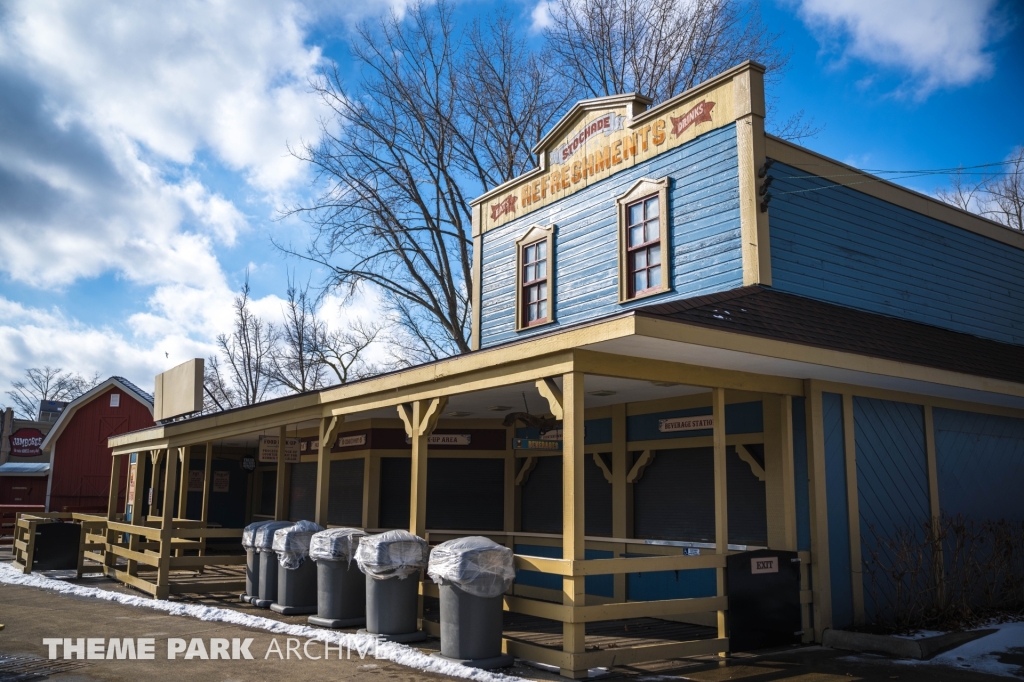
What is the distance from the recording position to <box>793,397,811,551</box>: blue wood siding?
9.05m

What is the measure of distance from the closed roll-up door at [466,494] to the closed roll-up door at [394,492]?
59 centimetres

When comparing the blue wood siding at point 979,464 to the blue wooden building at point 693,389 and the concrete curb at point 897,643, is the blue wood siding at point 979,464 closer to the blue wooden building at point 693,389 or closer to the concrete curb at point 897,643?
the blue wooden building at point 693,389

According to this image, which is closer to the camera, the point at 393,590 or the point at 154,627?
the point at 393,590

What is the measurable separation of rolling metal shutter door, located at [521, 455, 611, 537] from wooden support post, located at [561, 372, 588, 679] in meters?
4.36

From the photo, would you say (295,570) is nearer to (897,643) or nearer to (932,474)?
(897,643)

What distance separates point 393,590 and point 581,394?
3.13 metres

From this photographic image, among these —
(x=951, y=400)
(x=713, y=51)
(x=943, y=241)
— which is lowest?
(x=951, y=400)

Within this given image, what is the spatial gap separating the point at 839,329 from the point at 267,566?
797 centimetres

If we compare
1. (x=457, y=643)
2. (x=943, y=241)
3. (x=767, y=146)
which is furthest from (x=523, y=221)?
(x=457, y=643)

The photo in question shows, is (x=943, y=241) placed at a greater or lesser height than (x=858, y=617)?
greater

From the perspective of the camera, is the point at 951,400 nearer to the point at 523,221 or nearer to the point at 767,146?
the point at 767,146

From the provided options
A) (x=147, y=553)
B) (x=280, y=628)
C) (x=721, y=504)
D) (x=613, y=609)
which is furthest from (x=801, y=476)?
(x=147, y=553)

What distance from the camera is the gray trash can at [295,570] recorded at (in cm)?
1049

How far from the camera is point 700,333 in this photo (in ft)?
23.7
